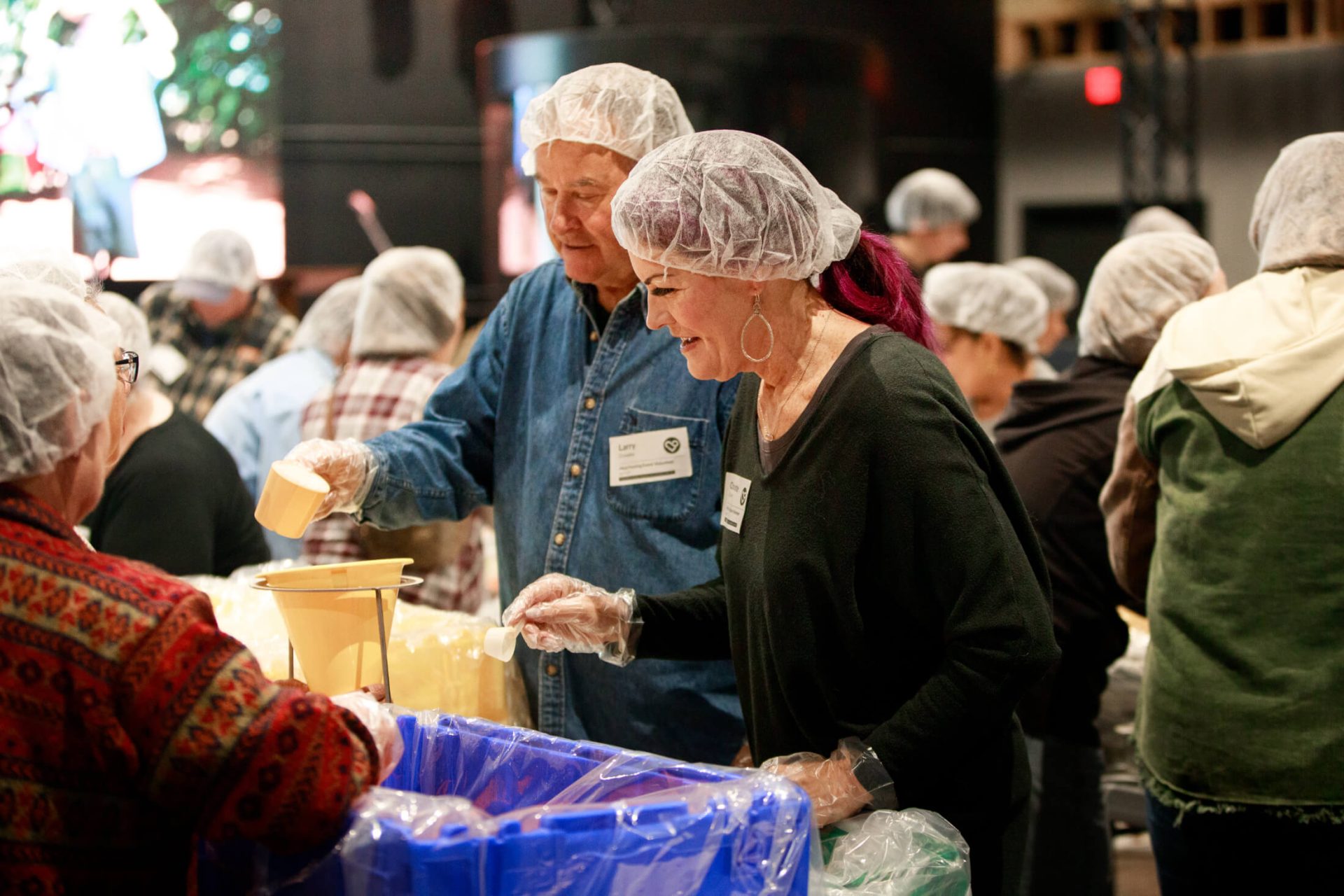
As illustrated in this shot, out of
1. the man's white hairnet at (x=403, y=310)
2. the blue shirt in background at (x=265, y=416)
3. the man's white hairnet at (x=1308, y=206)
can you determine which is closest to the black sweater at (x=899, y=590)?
the man's white hairnet at (x=1308, y=206)

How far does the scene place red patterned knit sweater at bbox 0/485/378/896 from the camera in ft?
3.59

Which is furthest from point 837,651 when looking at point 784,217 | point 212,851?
point 212,851

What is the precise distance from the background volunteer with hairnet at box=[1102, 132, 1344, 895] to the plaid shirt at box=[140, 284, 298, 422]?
4175mm

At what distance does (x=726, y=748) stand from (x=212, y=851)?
95cm

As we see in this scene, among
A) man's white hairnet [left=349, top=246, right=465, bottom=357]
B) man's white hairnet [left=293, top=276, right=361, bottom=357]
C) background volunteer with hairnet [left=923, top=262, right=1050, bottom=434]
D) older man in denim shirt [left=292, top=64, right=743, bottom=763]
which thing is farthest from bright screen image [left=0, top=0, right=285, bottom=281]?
older man in denim shirt [left=292, top=64, right=743, bottom=763]

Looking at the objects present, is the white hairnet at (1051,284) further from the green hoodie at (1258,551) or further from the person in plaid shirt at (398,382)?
the green hoodie at (1258,551)

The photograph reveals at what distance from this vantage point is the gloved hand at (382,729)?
131 cm

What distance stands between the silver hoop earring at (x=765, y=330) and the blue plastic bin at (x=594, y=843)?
521 millimetres

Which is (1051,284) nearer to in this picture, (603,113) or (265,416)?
(265,416)

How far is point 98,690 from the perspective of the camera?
109 centimetres

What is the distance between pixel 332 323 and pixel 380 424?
114 centimetres

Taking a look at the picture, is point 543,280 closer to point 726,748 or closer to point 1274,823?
point 726,748

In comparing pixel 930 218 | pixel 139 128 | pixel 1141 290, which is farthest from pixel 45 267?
pixel 139 128

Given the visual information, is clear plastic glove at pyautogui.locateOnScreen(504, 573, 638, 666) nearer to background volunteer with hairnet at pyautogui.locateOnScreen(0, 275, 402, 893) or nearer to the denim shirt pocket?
the denim shirt pocket
